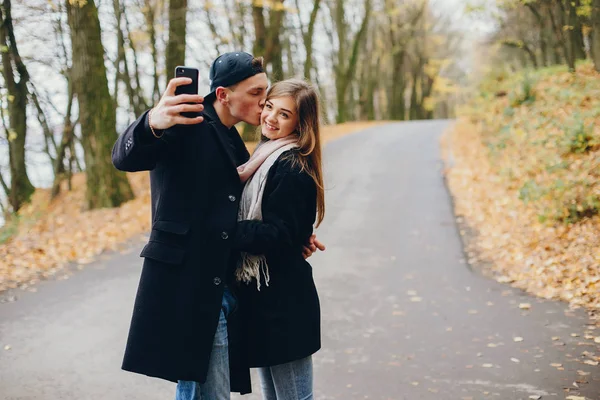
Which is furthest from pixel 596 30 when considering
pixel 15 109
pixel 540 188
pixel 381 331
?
pixel 15 109

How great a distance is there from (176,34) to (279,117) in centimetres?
1225

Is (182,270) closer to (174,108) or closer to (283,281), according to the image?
(283,281)

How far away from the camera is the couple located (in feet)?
8.03

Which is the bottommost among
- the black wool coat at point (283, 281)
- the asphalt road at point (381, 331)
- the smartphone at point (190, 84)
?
the asphalt road at point (381, 331)

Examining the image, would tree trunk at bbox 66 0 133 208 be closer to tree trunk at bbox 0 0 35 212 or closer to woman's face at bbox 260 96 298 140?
tree trunk at bbox 0 0 35 212

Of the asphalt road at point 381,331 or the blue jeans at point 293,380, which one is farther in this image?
the asphalt road at point 381,331

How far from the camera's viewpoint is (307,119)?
273cm

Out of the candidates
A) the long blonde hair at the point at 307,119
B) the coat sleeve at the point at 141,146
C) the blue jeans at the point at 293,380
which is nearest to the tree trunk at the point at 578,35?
the long blonde hair at the point at 307,119

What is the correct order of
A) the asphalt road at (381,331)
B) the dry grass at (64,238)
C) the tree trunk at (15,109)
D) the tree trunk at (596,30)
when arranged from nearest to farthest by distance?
the asphalt road at (381,331) < the dry grass at (64,238) < the tree trunk at (596,30) < the tree trunk at (15,109)

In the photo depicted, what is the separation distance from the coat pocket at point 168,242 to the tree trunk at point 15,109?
41.1 feet

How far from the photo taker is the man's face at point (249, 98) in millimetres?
2648

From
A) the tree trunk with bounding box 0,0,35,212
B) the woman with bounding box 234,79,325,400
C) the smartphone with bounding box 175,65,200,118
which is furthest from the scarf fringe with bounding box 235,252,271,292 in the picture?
the tree trunk with bounding box 0,0,35,212

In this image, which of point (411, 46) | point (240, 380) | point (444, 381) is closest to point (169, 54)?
point (444, 381)

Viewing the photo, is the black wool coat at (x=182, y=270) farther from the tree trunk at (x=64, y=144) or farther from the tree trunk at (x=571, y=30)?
the tree trunk at (x=571, y=30)
